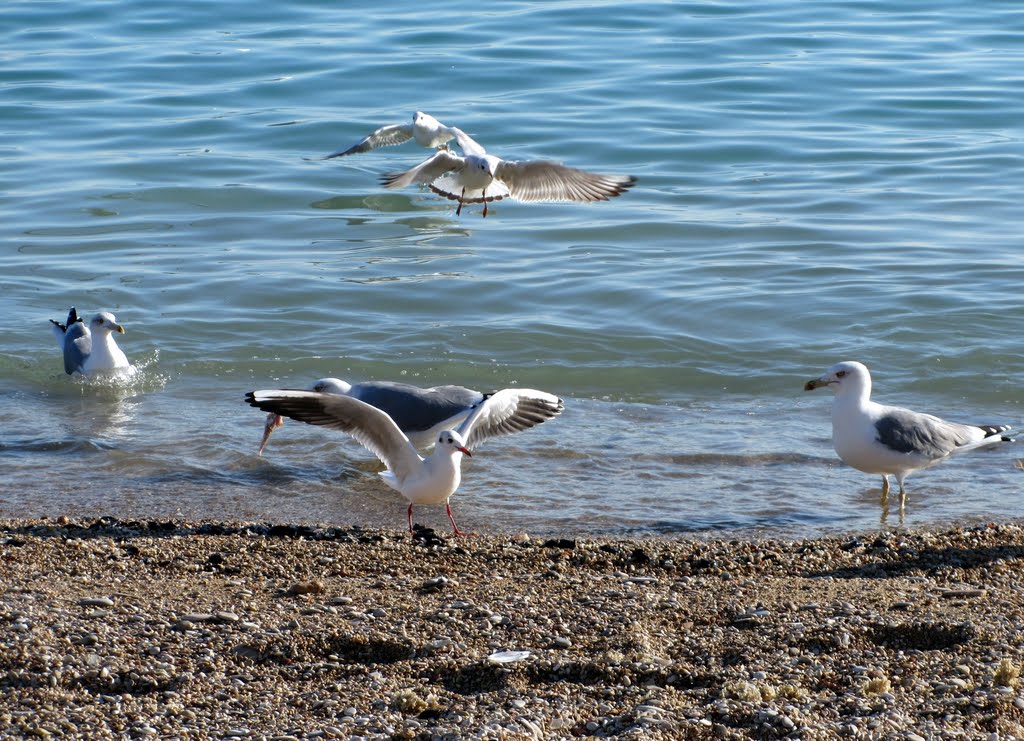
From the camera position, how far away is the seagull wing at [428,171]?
13281 mm

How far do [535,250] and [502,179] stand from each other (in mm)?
1676

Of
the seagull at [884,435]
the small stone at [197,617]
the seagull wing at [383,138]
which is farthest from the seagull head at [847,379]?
the seagull wing at [383,138]

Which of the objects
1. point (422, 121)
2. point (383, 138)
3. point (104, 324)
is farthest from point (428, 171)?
point (104, 324)

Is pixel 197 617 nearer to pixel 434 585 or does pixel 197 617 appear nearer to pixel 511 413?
pixel 434 585

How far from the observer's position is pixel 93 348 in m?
10.3

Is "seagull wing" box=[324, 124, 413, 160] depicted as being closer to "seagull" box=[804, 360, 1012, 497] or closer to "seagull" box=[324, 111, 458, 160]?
"seagull" box=[324, 111, 458, 160]

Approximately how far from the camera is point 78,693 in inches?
180

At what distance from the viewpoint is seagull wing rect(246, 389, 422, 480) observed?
7113 mm

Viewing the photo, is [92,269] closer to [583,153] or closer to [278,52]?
[583,153]

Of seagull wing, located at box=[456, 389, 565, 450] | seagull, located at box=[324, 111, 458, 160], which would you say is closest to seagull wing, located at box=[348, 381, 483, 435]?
seagull wing, located at box=[456, 389, 565, 450]

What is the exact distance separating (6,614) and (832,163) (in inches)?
542

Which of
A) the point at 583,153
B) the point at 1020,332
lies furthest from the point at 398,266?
the point at 1020,332

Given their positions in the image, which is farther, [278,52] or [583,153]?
[278,52]

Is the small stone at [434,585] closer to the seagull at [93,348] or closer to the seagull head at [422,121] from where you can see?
the seagull at [93,348]
